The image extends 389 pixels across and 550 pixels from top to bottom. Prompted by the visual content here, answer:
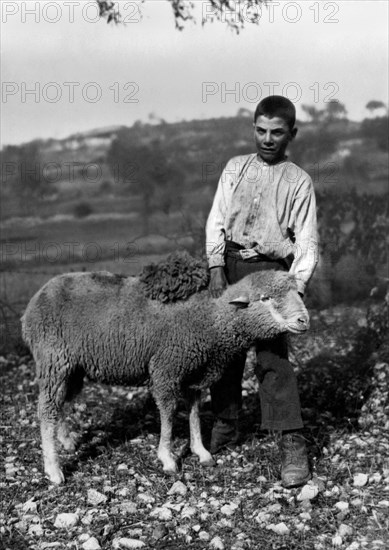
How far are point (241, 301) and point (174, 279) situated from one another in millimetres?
530

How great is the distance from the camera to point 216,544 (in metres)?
4.38

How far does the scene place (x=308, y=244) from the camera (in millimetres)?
5203

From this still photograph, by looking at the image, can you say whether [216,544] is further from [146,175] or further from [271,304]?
[146,175]

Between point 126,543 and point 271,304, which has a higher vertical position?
point 271,304

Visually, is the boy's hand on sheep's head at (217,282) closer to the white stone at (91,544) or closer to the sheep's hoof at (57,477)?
the sheep's hoof at (57,477)

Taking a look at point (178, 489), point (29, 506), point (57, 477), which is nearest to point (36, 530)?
point (29, 506)

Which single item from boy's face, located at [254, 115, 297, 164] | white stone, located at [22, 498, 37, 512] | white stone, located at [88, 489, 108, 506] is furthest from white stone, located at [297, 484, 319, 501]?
boy's face, located at [254, 115, 297, 164]

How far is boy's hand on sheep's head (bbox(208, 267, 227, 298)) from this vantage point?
5.39 m

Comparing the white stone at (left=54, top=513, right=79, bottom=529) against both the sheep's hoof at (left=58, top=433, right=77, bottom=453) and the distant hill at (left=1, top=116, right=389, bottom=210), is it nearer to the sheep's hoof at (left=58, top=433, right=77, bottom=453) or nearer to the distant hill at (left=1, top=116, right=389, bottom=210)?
the sheep's hoof at (left=58, top=433, right=77, bottom=453)

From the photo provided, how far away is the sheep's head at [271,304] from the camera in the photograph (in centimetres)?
501

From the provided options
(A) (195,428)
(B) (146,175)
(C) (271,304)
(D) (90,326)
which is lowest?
(A) (195,428)

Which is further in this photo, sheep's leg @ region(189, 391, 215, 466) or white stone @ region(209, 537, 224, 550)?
sheep's leg @ region(189, 391, 215, 466)

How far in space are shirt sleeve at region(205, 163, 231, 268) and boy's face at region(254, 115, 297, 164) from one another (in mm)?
351

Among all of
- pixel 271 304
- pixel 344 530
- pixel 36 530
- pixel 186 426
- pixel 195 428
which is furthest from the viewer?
pixel 186 426
